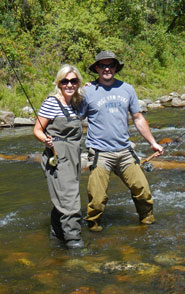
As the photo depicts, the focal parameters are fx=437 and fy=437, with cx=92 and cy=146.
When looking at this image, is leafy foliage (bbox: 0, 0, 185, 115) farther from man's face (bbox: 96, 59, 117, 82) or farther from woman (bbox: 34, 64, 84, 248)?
woman (bbox: 34, 64, 84, 248)

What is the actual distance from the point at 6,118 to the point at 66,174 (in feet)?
38.3

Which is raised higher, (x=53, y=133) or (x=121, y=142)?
(x=53, y=133)

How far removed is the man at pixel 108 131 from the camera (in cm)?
485

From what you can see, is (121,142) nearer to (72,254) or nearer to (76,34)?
(72,254)

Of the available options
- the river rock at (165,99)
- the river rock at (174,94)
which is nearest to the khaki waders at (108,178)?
the river rock at (165,99)

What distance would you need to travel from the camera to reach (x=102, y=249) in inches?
182

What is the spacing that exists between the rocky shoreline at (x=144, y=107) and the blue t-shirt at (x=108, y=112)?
31.9ft

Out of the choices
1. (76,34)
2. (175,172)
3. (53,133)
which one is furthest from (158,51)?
(53,133)

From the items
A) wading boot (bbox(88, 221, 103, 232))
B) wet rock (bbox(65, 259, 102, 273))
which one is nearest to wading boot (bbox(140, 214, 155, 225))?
wading boot (bbox(88, 221, 103, 232))

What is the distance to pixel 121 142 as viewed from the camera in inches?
195

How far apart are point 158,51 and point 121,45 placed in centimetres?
268

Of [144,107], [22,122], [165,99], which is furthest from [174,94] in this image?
[22,122]

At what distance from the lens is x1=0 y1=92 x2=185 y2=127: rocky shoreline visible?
15.7 metres

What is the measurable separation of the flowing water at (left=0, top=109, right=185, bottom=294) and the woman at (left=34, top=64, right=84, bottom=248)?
36cm
